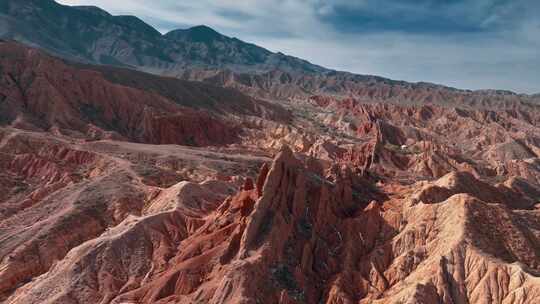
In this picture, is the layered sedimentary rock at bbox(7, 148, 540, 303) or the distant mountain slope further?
the distant mountain slope

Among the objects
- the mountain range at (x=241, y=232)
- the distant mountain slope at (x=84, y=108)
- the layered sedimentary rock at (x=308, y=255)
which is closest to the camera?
the layered sedimentary rock at (x=308, y=255)

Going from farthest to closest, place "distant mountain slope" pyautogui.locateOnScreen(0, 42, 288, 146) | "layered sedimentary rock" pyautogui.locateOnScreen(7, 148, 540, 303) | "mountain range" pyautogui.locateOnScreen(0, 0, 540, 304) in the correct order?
"distant mountain slope" pyautogui.locateOnScreen(0, 42, 288, 146)
"mountain range" pyautogui.locateOnScreen(0, 0, 540, 304)
"layered sedimentary rock" pyautogui.locateOnScreen(7, 148, 540, 303)

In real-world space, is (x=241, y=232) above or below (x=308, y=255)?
above

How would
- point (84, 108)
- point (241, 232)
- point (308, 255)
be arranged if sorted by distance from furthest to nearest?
1. point (84, 108)
2. point (308, 255)
3. point (241, 232)

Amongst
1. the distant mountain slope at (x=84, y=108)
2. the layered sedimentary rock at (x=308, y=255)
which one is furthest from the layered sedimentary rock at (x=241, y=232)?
the distant mountain slope at (x=84, y=108)

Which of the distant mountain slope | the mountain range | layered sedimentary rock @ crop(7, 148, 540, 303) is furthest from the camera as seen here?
the distant mountain slope

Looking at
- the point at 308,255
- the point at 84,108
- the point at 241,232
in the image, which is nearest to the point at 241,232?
the point at 241,232

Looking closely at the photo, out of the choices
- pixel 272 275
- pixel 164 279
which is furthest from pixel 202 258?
pixel 272 275

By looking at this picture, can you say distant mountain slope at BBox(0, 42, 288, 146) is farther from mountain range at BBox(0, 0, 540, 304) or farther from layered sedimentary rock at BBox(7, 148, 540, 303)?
layered sedimentary rock at BBox(7, 148, 540, 303)

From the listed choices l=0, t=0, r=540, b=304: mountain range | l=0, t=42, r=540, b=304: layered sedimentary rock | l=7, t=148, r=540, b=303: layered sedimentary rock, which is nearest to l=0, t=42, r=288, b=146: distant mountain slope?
l=0, t=42, r=540, b=304: layered sedimentary rock

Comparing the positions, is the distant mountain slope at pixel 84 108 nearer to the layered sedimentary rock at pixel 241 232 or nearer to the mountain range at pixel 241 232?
the layered sedimentary rock at pixel 241 232

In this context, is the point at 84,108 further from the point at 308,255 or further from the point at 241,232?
the point at 308,255

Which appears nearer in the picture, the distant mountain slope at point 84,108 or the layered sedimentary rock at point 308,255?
the layered sedimentary rock at point 308,255
